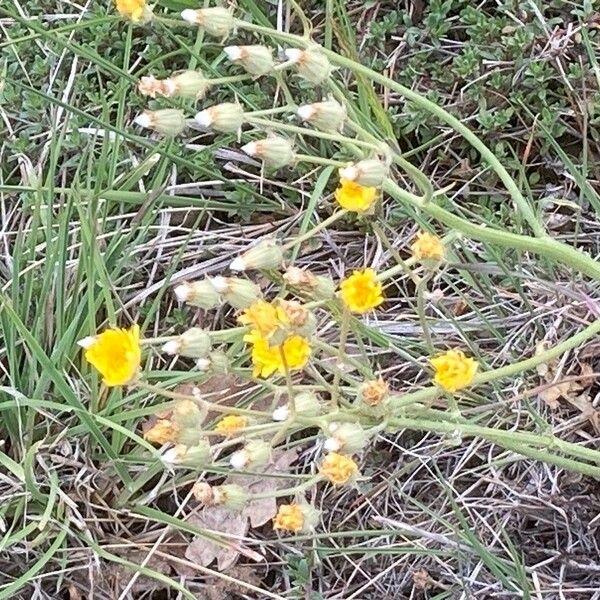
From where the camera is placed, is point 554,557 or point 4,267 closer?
point 554,557

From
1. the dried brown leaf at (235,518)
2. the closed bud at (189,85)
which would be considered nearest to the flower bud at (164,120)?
the closed bud at (189,85)

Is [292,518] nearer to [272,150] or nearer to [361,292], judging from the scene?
[361,292]

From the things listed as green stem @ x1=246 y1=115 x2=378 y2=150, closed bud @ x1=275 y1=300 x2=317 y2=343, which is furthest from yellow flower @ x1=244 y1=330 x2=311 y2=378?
green stem @ x1=246 y1=115 x2=378 y2=150

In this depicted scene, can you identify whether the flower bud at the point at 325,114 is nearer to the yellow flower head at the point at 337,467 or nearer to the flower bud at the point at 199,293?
the flower bud at the point at 199,293

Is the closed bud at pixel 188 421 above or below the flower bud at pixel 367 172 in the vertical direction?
below

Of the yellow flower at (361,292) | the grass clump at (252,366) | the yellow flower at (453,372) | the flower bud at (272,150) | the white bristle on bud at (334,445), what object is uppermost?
the flower bud at (272,150)

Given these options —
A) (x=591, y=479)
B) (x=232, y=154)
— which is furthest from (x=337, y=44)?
(x=591, y=479)

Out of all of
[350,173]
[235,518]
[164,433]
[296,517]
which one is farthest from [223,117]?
[235,518]

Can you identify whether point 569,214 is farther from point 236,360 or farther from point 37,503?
point 37,503
